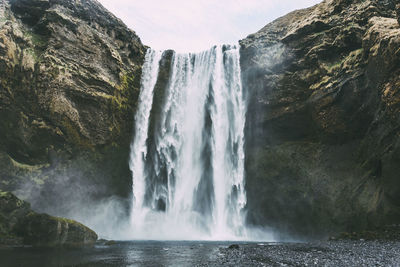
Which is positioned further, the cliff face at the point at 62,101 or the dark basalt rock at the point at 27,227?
the cliff face at the point at 62,101

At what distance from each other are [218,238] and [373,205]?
35.3 feet

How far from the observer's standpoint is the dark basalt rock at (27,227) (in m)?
14.4

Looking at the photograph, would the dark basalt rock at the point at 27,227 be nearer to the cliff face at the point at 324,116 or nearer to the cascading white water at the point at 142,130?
the cascading white water at the point at 142,130

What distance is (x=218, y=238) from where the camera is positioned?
22.0 m

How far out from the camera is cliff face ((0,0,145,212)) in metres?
20.4

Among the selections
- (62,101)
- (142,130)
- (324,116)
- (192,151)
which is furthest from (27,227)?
(324,116)

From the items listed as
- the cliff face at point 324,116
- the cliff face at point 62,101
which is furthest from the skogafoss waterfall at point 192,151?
the cliff face at point 62,101

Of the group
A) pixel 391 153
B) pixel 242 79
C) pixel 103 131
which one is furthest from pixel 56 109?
pixel 391 153

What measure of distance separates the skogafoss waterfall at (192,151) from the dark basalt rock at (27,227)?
28.3 feet

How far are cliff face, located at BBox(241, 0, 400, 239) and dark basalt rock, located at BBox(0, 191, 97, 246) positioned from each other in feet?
51.4

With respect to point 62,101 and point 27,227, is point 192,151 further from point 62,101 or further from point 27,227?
point 27,227

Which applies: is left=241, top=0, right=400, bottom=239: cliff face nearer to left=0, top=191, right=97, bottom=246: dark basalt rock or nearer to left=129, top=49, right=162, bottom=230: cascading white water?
left=129, top=49, right=162, bottom=230: cascading white water

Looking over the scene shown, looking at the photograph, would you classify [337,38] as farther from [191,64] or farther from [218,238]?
[218,238]

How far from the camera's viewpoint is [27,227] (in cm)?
1468
